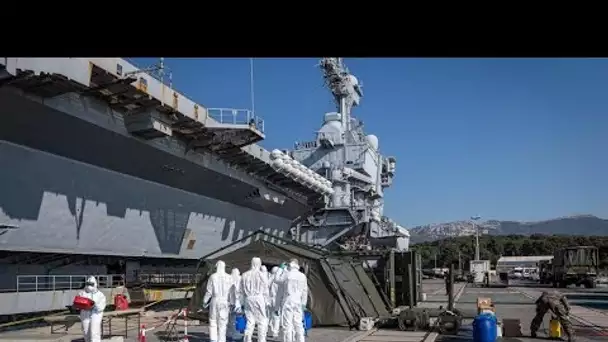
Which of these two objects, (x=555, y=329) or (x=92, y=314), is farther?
(x=555, y=329)

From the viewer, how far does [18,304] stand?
55.4 ft

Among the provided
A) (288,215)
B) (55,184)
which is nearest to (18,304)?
(55,184)

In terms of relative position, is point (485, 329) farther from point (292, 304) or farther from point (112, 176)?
point (112, 176)

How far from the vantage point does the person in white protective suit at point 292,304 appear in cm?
1170

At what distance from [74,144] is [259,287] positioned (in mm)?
10317

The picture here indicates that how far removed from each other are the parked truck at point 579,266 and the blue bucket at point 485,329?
3506cm

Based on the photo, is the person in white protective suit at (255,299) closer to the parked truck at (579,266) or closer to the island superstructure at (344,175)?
the island superstructure at (344,175)

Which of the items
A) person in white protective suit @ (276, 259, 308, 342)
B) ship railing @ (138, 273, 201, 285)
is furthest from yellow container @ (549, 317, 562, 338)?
ship railing @ (138, 273, 201, 285)

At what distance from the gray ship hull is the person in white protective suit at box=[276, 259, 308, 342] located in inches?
357

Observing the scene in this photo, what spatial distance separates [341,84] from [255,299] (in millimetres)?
48453

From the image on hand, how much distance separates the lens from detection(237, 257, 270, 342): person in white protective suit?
1198 centimetres

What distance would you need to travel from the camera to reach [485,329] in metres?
12.4

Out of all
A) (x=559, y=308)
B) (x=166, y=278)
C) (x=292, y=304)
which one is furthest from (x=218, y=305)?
(x=166, y=278)

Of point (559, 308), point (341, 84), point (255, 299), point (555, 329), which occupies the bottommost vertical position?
point (555, 329)
